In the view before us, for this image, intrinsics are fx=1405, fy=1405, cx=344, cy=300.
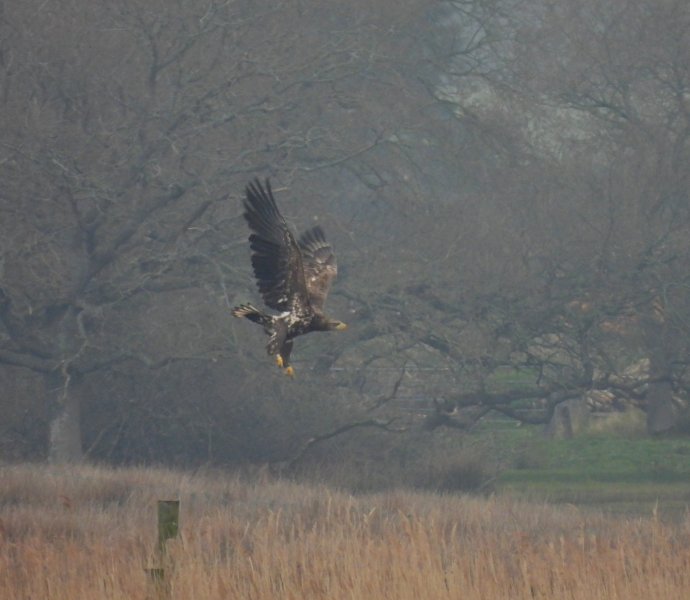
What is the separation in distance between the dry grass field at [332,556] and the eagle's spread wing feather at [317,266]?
5.51ft

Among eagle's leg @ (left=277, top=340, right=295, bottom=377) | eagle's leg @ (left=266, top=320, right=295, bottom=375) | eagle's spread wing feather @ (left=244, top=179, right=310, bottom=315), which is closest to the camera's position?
eagle's leg @ (left=277, top=340, right=295, bottom=377)

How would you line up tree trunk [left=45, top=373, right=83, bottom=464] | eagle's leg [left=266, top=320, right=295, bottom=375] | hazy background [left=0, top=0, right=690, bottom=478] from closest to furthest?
eagle's leg [left=266, top=320, right=295, bottom=375]
hazy background [left=0, top=0, right=690, bottom=478]
tree trunk [left=45, top=373, right=83, bottom=464]

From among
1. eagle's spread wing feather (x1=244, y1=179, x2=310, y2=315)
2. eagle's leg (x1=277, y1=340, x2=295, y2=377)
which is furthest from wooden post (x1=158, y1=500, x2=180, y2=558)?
eagle's spread wing feather (x1=244, y1=179, x2=310, y2=315)

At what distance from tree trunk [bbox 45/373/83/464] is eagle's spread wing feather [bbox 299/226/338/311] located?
918 cm

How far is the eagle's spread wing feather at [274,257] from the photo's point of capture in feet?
34.6

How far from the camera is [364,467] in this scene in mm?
21734

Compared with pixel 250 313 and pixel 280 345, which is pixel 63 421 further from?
pixel 250 313

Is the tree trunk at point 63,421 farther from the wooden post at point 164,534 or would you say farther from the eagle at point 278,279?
the wooden post at point 164,534

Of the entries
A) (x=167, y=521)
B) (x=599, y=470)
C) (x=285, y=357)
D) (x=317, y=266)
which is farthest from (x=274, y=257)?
(x=599, y=470)

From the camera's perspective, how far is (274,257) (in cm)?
1067

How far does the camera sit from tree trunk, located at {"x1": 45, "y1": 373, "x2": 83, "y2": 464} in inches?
821

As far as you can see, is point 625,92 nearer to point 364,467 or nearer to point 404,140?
point 404,140

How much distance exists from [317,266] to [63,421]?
10.2 m

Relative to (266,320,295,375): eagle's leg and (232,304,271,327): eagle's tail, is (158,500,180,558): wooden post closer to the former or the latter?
(266,320,295,375): eagle's leg
